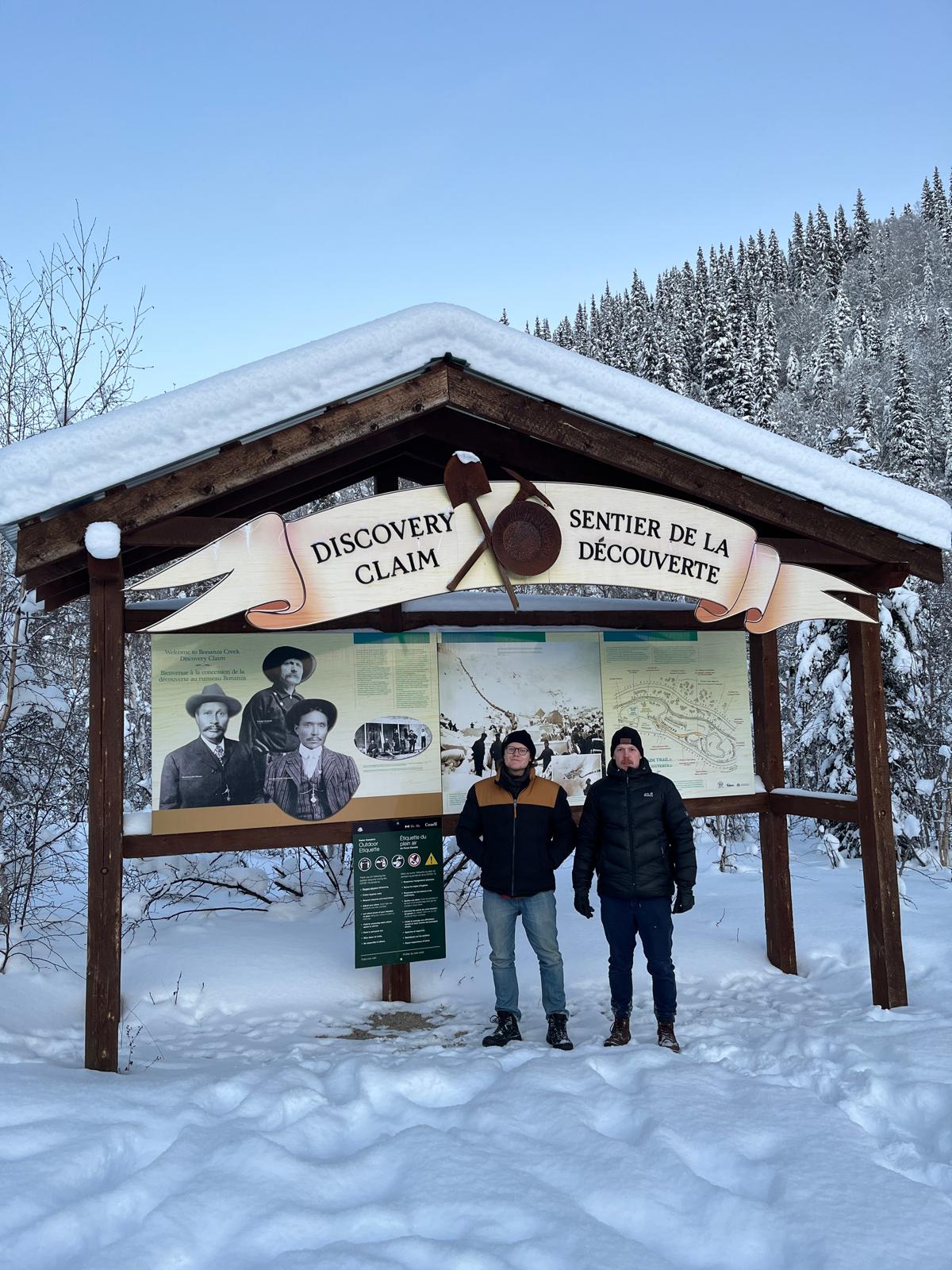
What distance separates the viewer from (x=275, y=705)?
577 centimetres

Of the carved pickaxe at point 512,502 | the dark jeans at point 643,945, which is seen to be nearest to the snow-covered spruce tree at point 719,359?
the carved pickaxe at point 512,502

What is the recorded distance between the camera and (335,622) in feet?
20.4

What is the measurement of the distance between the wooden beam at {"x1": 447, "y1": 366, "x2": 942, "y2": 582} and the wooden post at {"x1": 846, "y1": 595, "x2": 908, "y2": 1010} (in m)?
0.43

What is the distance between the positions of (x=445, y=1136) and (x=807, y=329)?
305 feet

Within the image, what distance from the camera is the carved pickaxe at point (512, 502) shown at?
5090 mm

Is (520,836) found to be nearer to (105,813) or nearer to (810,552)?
(105,813)

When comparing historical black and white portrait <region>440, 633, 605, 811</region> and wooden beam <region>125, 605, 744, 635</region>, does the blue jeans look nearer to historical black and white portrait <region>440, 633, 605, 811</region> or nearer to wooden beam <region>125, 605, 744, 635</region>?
historical black and white portrait <region>440, 633, 605, 811</region>

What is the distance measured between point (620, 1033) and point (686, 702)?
2478 millimetres

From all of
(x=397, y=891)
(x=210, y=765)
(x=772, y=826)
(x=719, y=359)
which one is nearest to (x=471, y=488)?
(x=210, y=765)

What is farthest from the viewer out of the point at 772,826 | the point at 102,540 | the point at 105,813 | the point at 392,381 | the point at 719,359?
the point at 719,359

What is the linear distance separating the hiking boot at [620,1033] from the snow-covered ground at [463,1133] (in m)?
0.25

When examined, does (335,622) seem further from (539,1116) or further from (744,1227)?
(744,1227)

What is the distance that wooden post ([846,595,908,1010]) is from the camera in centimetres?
584

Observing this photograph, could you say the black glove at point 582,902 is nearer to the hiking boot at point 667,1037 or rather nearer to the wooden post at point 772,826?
the hiking boot at point 667,1037
